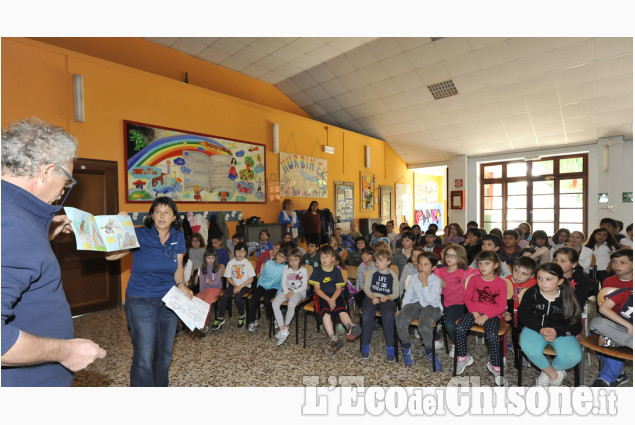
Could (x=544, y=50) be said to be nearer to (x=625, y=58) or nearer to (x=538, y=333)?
(x=625, y=58)

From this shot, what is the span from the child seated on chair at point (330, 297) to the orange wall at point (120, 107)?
3.05 metres

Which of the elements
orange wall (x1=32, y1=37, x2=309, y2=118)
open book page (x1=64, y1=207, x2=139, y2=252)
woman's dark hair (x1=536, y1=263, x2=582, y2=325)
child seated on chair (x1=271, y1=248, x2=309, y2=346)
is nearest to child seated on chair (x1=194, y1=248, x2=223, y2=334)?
child seated on chair (x1=271, y1=248, x2=309, y2=346)

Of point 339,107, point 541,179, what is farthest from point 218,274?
point 541,179

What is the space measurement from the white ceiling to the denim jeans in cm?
529

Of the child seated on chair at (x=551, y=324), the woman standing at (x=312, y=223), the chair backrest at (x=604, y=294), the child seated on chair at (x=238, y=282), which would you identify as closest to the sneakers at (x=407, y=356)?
the child seated on chair at (x=551, y=324)

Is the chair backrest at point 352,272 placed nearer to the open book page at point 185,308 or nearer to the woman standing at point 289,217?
the woman standing at point 289,217

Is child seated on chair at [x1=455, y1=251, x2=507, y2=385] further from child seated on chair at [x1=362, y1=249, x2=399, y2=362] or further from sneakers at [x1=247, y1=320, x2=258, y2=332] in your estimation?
sneakers at [x1=247, y1=320, x2=258, y2=332]

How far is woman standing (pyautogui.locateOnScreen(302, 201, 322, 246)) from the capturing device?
24.1ft

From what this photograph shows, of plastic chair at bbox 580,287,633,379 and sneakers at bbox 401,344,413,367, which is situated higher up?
plastic chair at bbox 580,287,633,379

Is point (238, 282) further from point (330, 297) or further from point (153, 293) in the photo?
point (153, 293)

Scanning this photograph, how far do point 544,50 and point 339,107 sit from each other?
14.3 ft

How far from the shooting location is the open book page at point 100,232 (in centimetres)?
145

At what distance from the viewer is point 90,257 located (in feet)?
15.4
